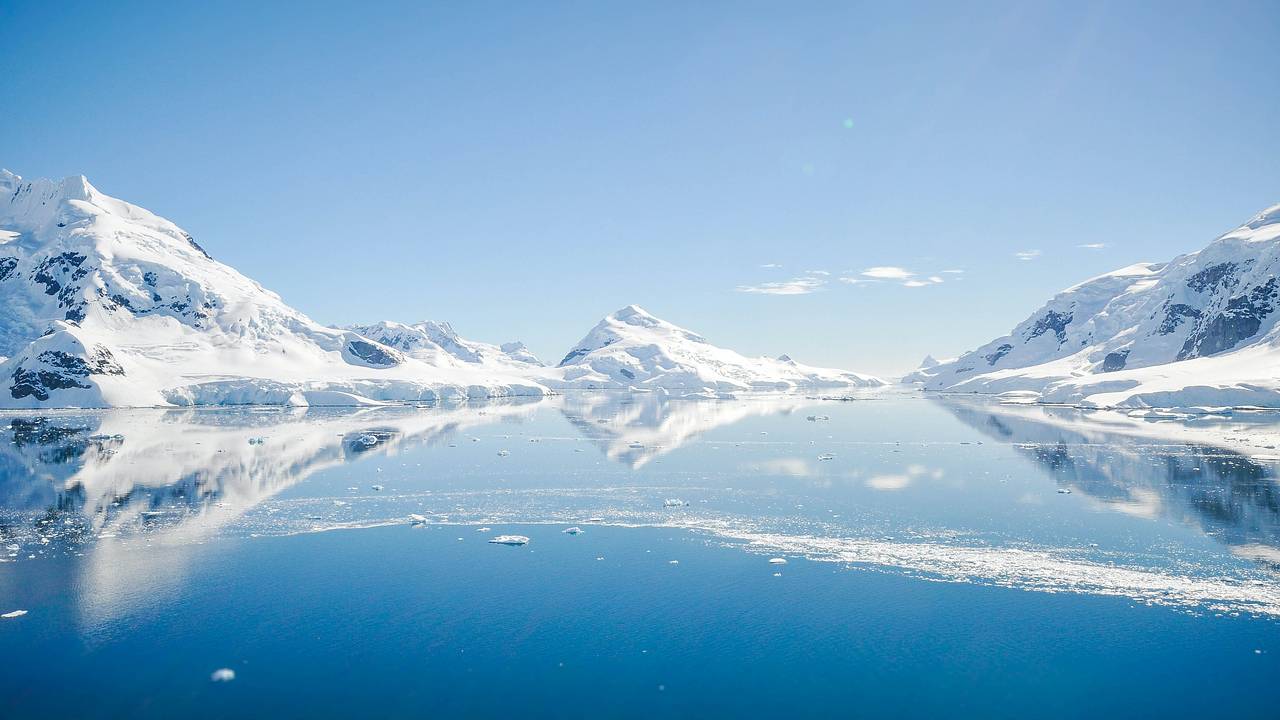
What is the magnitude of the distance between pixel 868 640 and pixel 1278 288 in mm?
130949

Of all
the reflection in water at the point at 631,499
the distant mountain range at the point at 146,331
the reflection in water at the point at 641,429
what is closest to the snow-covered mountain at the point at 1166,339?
the reflection in water at the point at 631,499

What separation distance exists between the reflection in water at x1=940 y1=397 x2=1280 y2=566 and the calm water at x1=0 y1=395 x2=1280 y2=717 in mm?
281

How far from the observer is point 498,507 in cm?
2944

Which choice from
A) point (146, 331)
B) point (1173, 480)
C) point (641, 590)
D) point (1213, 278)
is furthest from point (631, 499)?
point (1213, 278)

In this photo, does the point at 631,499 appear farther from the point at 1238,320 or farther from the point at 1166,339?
the point at 1166,339

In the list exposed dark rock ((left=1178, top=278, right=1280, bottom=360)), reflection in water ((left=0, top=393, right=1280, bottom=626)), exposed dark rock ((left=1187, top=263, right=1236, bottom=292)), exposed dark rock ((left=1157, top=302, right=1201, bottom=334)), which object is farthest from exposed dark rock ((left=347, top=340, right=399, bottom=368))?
exposed dark rock ((left=1187, top=263, right=1236, bottom=292))

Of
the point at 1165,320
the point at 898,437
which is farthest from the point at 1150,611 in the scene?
the point at 1165,320

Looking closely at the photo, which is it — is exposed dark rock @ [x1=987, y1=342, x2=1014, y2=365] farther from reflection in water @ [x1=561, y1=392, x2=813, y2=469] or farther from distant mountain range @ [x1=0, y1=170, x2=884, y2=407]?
reflection in water @ [x1=561, y1=392, x2=813, y2=469]

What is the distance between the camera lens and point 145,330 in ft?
364

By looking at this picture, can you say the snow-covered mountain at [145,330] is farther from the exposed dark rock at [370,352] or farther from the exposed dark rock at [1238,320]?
the exposed dark rock at [1238,320]

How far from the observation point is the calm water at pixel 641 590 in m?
13.5

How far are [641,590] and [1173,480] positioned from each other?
95.6 feet

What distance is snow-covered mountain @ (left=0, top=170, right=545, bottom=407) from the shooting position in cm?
8681

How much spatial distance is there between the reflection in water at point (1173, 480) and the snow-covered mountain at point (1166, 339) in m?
39.1
